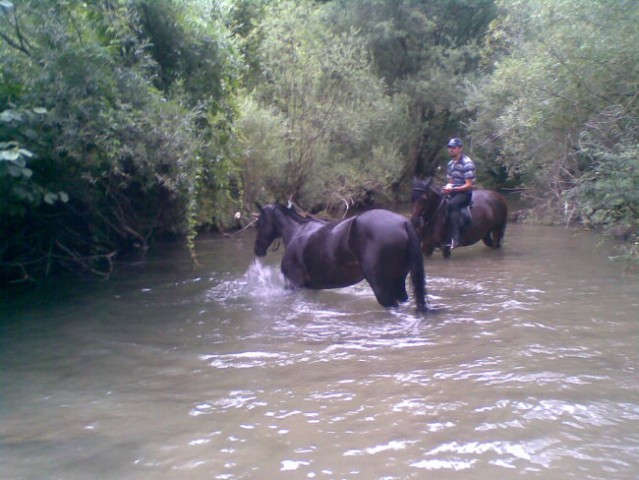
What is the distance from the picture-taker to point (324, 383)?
19.0 feet

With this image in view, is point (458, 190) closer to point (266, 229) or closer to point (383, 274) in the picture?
point (266, 229)

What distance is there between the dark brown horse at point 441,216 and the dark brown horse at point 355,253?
9.87 feet

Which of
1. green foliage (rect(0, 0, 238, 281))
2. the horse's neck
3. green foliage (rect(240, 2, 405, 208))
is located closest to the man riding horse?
the horse's neck

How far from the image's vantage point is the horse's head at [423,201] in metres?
12.2

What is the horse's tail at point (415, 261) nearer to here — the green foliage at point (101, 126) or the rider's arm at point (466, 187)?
the green foliage at point (101, 126)

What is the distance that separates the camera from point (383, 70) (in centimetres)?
2997

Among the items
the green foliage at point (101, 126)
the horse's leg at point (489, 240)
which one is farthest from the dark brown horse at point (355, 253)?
the horse's leg at point (489, 240)

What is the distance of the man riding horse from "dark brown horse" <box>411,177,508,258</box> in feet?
0.39

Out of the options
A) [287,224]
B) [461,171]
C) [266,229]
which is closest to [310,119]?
[461,171]

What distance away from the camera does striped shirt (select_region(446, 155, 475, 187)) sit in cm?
1234

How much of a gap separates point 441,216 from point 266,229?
371 centimetres

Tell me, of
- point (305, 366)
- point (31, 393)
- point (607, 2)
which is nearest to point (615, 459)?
point (305, 366)

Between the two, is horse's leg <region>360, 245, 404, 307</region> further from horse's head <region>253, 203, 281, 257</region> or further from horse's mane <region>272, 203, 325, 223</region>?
horse's head <region>253, 203, 281, 257</region>

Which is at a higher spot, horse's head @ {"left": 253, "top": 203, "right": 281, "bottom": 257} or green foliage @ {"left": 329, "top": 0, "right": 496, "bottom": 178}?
green foliage @ {"left": 329, "top": 0, "right": 496, "bottom": 178}
